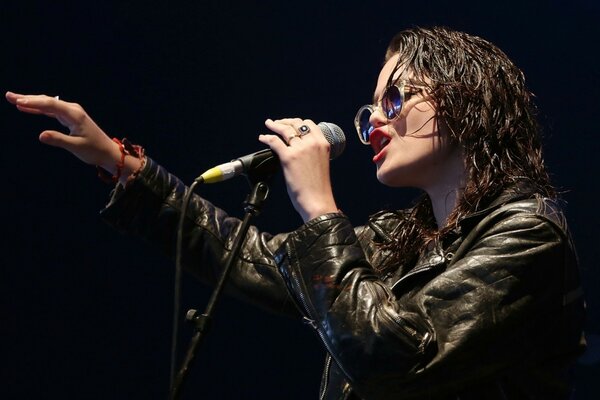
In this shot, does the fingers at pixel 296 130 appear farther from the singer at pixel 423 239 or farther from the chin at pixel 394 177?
the chin at pixel 394 177

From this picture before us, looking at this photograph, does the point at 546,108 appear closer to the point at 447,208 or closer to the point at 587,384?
the point at 587,384

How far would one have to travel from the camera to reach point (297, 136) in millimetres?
1507

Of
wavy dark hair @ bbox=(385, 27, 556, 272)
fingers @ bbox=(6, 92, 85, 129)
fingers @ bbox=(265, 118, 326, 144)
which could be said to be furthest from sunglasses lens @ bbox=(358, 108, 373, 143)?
fingers @ bbox=(6, 92, 85, 129)

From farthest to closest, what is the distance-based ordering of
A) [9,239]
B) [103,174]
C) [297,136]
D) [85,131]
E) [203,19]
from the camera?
[203,19], [9,239], [103,174], [85,131], [297,136]

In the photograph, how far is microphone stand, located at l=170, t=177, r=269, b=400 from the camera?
1.27 meters

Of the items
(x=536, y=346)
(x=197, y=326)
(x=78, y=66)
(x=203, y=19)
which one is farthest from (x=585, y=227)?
(x=197, y=326)

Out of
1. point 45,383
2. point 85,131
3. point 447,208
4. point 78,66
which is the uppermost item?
point 78,66

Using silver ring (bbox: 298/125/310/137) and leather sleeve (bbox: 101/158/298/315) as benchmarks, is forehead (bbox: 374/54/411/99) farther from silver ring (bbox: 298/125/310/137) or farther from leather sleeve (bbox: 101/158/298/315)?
leather sleeve (bbox: 101/158/298/315)

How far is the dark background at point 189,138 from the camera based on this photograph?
2869 millimetres

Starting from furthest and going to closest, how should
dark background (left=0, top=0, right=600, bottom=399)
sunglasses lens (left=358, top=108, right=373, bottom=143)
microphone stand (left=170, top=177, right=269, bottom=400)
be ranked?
1. dark background (left=0, top=0, right=600, bottom=399)
2. sunglasses lens (left=358, top=108, right=373, bottom=143)
3. microphone stand (left=170, top=177, right=269, bottom=400)

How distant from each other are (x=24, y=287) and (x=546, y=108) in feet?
6.39

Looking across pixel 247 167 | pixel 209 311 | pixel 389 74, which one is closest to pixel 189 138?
pixel 389 74

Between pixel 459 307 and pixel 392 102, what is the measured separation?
1.54 ft

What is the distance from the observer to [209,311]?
A: 1.30 metres
